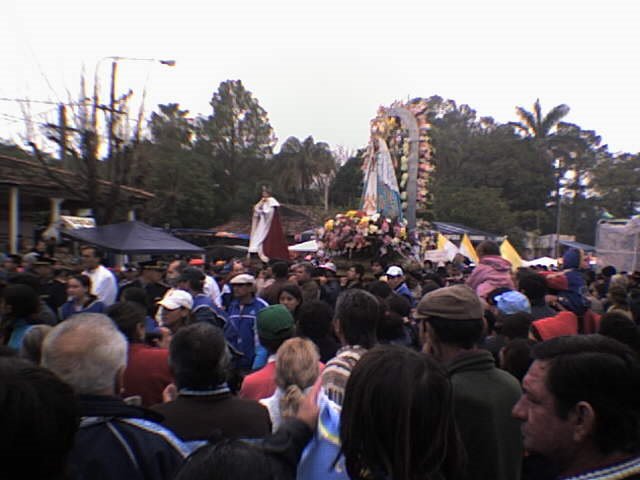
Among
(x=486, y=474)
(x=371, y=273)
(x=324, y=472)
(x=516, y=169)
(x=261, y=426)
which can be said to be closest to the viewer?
(x=324, y=472)

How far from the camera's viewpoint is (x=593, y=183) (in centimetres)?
4656

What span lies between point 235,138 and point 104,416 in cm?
4842

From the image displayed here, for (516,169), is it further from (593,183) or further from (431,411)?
(431,411)

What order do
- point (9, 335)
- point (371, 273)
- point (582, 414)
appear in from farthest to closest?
point (371, 273) < point (9, 335) < point (582, 414)

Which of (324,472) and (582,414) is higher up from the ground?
(582,414)

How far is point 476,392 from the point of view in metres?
2.70

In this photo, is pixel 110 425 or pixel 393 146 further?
pixel 393 146

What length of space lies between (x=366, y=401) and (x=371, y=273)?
7777mm

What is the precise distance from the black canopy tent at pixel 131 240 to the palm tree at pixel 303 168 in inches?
1376

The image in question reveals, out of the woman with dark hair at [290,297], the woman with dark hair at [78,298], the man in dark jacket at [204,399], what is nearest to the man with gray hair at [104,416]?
the man in dark jacket at [204,399]

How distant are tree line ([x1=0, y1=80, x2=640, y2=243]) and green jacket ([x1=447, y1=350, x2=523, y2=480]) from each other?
115 ft

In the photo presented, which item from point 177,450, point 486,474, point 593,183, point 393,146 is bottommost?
point 486,474

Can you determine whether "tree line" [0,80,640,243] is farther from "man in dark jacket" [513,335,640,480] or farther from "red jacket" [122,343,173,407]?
"man in dark jacket" [513,335,640,480]

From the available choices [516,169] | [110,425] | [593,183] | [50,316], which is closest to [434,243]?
[50,316]
